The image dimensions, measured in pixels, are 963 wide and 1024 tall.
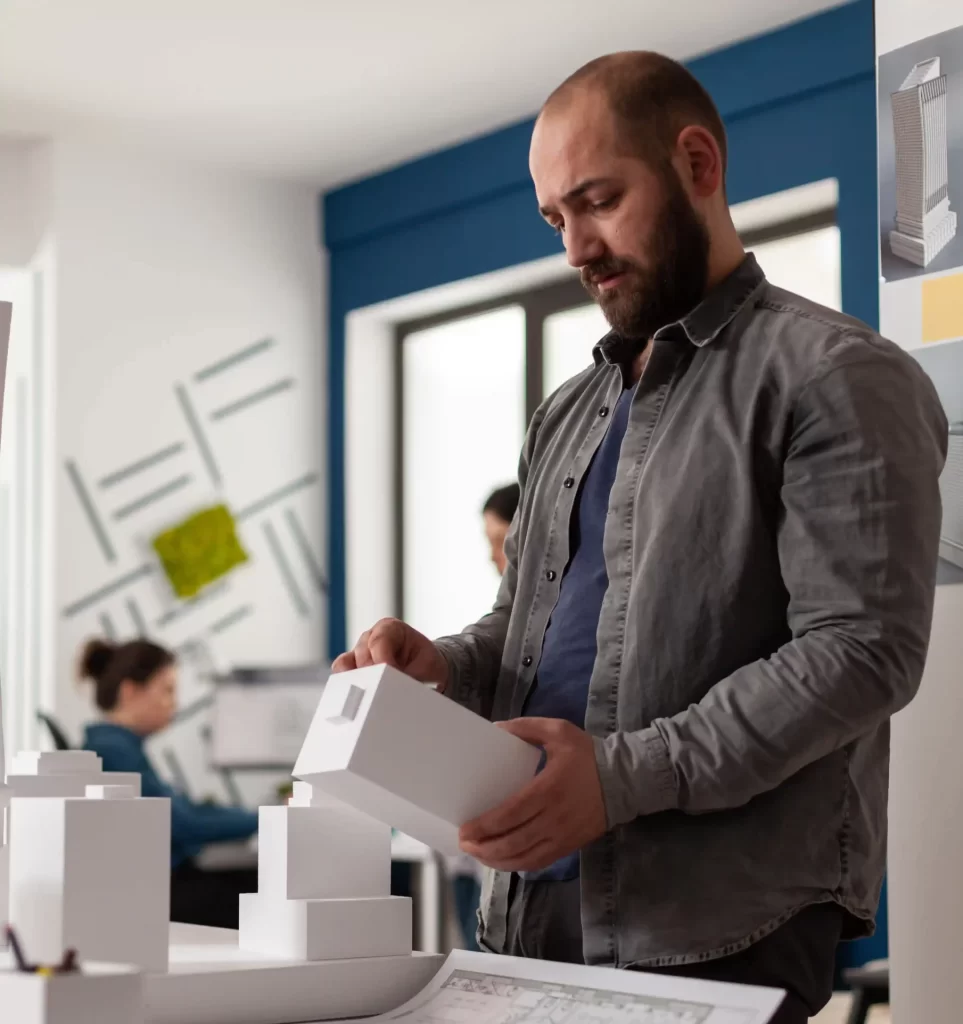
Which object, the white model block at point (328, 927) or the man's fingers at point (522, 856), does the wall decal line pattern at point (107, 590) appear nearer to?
the white model block at point (328, 927)

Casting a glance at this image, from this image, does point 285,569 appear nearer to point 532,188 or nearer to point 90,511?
point 90,511

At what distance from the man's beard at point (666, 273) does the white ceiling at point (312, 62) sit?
10.7ft

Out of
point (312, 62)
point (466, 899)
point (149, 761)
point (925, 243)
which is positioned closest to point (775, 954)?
point (925, 243)

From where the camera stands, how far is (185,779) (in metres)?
5.75

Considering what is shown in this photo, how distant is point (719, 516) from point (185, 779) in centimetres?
468

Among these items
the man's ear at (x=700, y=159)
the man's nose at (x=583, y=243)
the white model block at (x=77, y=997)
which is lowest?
the white model block at (x=77, y=997)

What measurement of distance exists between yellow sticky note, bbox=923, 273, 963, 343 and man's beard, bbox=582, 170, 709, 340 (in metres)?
0.47

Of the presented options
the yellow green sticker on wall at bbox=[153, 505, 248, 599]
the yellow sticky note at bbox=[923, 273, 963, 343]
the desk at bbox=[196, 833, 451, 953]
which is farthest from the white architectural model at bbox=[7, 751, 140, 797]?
the yellow green sticker on wall at bbox=[153, 505, 248, 599]

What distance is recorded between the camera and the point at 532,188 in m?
5.39

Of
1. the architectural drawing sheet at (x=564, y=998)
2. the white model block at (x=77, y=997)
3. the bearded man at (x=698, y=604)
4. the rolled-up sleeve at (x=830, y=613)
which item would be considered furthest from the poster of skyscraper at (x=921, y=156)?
the white model block at (x=77, y=997)

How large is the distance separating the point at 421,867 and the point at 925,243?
3707 millimetres

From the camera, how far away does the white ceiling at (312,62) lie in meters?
4.58

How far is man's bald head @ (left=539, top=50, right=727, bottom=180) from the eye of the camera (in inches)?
55.8

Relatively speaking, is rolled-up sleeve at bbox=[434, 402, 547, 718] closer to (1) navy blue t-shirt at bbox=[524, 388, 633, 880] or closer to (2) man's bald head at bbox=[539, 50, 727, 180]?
(1) navy blue t-shirt at bbox=[524, 388, 633, 880]
